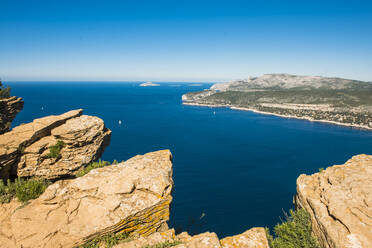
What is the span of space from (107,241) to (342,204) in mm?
13134

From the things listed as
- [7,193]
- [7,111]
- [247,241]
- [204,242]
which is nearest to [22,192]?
[7,193]

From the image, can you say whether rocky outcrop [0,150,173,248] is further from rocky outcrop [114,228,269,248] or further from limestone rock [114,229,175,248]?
rocky outcrop [114,228,269,248]

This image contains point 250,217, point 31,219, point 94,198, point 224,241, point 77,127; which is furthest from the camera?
point 250,217

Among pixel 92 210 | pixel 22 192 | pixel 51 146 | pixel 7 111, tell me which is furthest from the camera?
pixel 7 111

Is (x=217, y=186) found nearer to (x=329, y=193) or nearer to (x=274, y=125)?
(x=329, y=193)

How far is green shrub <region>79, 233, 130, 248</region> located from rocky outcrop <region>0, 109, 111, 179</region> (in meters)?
10.8

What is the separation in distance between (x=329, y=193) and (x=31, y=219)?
17481 mm

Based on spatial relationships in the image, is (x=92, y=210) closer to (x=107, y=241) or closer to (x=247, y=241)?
(x=107, y=241)

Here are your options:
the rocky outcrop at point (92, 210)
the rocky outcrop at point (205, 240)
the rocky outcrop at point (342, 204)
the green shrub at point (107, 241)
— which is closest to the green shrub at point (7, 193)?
the rocky outcrop at point (92, 210)

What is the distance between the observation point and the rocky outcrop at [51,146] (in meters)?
16.6

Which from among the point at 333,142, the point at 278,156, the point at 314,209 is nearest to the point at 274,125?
the point at 333,142

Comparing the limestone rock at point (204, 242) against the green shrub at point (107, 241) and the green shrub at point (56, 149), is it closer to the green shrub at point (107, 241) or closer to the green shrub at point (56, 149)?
the green shrub at point (107, 241)

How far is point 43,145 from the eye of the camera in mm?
17797

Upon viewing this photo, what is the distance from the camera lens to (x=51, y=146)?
1819cm
